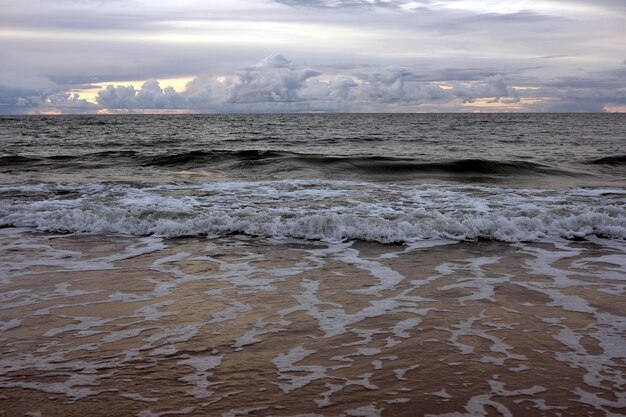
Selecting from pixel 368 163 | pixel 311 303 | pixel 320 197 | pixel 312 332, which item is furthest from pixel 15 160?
pixel 312 332

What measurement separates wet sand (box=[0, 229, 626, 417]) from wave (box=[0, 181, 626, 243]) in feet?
3.24

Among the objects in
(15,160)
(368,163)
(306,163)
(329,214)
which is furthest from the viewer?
(15,160)

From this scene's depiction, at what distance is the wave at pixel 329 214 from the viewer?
8164 millimetres

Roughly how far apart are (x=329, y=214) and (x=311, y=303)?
3.87 meters

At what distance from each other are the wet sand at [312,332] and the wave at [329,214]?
3.24ft

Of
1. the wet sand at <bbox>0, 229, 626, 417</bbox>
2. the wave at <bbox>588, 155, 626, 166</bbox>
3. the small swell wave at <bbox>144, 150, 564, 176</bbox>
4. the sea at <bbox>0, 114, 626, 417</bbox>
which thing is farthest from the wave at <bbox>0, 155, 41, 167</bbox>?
the wave at <bbox>588, 155, 626, 166</bbox>

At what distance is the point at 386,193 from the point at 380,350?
312 inches

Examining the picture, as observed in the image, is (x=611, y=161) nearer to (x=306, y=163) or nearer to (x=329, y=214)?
(x=306, y=163)

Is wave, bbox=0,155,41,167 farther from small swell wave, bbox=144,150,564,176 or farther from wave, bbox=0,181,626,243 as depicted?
wave, bbox=0,181,626,243

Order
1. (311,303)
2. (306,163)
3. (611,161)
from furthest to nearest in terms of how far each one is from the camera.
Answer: (611,161) < (306,163) < (311,303)

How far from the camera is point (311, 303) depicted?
5117mm

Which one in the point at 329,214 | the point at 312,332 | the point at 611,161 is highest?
the point at 611,161

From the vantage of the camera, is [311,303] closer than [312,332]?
No

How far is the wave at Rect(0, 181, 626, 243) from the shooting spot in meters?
8.16
